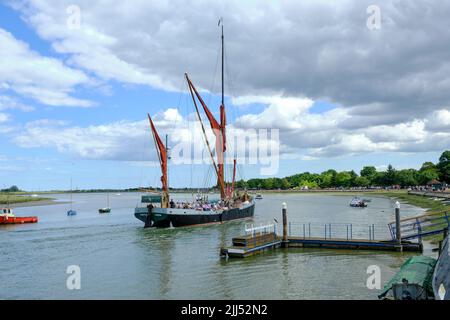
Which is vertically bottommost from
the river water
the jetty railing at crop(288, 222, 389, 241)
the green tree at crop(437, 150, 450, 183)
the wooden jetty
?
the river water

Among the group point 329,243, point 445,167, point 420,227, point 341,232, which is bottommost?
point 341,232

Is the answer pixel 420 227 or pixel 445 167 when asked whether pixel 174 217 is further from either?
pixel 445 167

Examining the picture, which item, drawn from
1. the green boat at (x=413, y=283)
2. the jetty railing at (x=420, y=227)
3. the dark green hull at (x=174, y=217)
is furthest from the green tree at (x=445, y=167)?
the green boat at (x=413, y=283)

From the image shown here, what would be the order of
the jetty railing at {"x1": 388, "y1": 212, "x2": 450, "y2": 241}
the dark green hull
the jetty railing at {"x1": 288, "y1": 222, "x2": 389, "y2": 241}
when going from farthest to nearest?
the dark green hull, the jetty railing at {"x1": 288, "y1": 222, "x2": 389, "y2": 241}, the jetty railing at {"x1": 388, "y1": 212, "x2": 450, "y2": 241}

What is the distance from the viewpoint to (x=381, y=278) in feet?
91.6

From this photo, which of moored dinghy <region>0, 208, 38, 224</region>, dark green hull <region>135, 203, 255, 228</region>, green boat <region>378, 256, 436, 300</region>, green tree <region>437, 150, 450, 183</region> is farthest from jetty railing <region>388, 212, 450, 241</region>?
green tree <region>437, 150, 450, 183</region>

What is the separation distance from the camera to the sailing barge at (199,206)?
212 feet

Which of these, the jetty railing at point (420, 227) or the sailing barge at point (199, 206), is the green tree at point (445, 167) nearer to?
the sailing barge at point (199, 206)

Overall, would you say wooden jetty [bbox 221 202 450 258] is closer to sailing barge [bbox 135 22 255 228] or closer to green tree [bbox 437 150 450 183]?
sailing barge [bbox 135 22 255 228]

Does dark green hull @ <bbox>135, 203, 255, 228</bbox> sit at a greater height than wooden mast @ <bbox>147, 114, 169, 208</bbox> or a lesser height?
lesser

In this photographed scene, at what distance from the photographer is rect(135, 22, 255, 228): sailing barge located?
212 feet

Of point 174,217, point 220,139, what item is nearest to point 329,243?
point 174,217

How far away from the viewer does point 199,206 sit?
236 feet

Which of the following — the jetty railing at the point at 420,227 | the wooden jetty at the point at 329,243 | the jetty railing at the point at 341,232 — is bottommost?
the jetty railing at the point at 341,232
